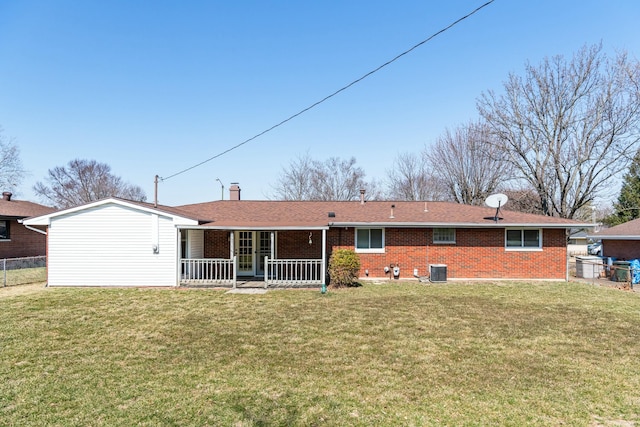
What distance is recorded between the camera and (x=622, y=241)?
1656 cm

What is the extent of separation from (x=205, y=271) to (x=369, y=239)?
6.59 meters

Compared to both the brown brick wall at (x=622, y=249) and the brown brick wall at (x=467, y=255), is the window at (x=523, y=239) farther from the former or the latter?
the brown brick wall at (x=622, y=249)

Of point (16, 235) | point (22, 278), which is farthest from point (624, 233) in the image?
point (16, 235)

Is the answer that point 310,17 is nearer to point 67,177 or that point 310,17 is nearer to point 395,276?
point 395,276

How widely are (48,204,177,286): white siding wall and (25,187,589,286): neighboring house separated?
3 centimetres

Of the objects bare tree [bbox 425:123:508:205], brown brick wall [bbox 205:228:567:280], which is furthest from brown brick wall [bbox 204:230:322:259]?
bare tree [bbox 425:123:508:205]

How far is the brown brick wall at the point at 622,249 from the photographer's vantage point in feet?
51.4

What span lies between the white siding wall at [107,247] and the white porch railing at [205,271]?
0.51 m

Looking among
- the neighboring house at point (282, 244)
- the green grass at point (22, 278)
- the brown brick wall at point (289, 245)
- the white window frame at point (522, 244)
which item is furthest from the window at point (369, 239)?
the green grass at point (22, 278)

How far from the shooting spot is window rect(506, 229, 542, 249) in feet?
45.4

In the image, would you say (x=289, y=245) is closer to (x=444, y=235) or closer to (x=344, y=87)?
(x=444, y=235)

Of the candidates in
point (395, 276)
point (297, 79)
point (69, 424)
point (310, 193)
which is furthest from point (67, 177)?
point (69, 424)

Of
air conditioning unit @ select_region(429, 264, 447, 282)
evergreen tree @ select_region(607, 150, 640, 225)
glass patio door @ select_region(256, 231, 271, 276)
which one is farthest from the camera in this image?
→ evergreen tree @ select_region(607, 150, 640, 225)

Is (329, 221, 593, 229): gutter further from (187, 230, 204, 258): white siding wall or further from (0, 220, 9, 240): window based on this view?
(0, 220, 9, 240): window
